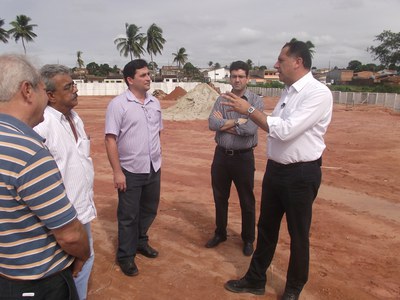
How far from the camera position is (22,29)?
5209 centimetres

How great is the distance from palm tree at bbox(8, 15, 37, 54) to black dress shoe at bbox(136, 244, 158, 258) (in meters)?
56.9

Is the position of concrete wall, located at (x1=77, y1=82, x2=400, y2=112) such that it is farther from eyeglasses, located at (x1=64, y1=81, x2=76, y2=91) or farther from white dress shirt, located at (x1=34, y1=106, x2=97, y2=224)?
white dress shirt, located at (x1=34, y1=106, x2=97, y2=224)

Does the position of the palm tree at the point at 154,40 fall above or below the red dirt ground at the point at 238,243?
above

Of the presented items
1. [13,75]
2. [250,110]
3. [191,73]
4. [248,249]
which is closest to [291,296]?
[248,249]

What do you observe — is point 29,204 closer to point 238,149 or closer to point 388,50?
point 238,149

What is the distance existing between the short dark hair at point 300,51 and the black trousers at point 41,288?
2.23 m

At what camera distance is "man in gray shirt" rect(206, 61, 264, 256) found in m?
3.92

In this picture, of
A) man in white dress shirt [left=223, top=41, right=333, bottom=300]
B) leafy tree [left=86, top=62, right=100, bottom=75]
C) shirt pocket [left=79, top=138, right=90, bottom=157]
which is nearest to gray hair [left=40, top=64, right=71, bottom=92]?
shirt pocket [left=79, top=138, right=90, bottom=157]

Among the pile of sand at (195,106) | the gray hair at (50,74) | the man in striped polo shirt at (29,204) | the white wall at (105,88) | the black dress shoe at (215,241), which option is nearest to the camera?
the man in striped polo shirt at (29,204)

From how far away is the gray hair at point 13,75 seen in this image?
4.70 ft

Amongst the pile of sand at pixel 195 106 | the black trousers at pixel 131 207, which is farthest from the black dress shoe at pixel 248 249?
the pile of sand at pixel 195 106

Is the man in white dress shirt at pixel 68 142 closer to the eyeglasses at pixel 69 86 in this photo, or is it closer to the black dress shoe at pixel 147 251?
the eyeglasses at pixel 69 86

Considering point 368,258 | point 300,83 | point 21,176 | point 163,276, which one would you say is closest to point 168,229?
point 163,276

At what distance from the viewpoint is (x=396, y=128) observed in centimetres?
1566
